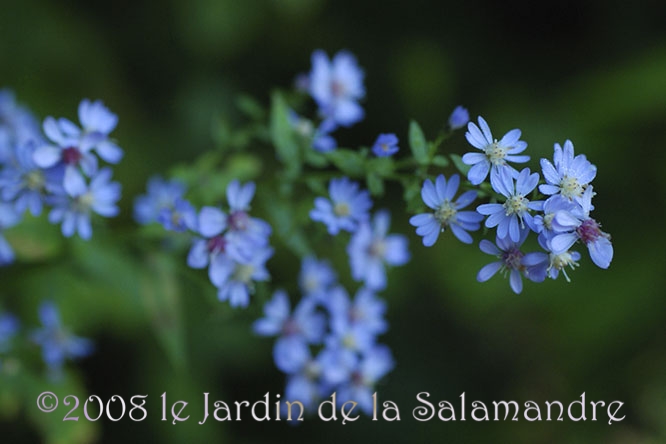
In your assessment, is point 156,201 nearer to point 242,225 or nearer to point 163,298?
point 163,298

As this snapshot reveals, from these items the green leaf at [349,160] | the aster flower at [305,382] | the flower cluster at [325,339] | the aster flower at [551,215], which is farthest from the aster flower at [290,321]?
the aster flower at [551,215]

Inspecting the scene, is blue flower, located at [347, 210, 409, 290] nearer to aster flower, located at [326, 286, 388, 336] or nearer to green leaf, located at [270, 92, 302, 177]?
aster flower, located at [326, 286, 388, 336]

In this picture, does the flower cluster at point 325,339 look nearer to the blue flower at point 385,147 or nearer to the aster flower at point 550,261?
the blue flower at point 385,147

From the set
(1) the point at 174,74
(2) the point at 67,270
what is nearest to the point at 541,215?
(2) the point at 67,270

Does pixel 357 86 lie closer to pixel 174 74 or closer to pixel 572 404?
pixel 174 74

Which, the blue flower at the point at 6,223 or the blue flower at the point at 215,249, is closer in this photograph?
the blue flower at the point at 215,249

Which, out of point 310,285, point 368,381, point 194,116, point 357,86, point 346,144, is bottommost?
point 368,381

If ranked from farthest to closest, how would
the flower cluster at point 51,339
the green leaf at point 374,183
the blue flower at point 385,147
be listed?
the flower cluster at point 51,339 → the green leaf at point 374,183 → the blue flower at point 385,147
